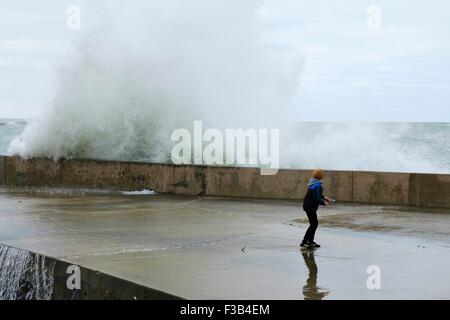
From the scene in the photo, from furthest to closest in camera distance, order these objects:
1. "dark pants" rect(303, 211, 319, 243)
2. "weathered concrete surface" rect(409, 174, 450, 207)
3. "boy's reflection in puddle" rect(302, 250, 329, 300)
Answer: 1. "weathered concrete surface" rect(409, 174, 450, 207)
2. "dark pants" rect(303, 211, 319, 243)
3. "boy's reflection in puddle" rect(302, 250, 329, 300)

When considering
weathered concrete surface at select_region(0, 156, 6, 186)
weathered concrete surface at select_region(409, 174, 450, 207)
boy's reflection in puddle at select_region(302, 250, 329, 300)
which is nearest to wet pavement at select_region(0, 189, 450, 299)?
boy's reflection in puddle at select_region(302, 250, 329, 300)

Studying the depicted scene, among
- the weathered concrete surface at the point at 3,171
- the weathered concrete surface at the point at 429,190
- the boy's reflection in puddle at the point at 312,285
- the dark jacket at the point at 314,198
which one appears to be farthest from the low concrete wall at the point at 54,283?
the weathered concrete surface at the point at 3,171

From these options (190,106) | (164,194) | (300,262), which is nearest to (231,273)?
(300,262)

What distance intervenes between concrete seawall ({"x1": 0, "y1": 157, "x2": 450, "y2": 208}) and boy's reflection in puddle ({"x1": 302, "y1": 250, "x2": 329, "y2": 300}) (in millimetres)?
6069

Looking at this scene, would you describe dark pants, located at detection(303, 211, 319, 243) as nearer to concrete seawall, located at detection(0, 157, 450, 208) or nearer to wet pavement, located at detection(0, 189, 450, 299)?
wet pavement, located at detection(0, 189, 450, 299)

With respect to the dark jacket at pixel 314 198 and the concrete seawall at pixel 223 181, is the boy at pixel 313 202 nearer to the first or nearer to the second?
the dark jacket at pixel 314 198

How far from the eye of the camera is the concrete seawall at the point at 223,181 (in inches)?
512

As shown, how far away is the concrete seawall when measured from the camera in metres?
13.0

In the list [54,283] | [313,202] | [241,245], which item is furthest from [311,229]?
[54,283]

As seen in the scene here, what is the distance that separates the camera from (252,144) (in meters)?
21.6

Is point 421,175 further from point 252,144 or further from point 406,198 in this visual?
point 252,144

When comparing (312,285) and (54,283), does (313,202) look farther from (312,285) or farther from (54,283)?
(54,283)

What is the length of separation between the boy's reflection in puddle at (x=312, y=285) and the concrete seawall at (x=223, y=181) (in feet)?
19.9
